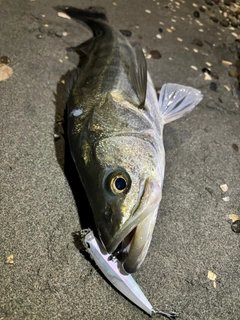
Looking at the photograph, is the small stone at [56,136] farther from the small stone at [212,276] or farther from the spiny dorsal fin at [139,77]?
the small stone at [212,276]

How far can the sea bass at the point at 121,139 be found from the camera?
1270mm

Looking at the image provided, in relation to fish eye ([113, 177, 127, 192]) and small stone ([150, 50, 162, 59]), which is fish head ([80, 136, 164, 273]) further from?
small stone ([150, 50, 162, 59])

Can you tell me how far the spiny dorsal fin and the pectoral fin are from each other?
0.24m

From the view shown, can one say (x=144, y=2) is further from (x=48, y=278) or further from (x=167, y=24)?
(x=48, y=278)

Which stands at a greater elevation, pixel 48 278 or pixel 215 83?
pixel 215 83

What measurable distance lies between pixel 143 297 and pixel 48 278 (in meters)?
0.42

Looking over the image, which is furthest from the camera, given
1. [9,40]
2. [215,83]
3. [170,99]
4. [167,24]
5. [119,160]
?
[167,24]

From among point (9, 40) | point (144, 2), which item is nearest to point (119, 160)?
point (9, 40)

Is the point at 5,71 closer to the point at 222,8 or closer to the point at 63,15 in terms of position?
the point at 63,15

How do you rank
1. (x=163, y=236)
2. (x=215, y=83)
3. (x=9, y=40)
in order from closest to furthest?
(x=163, y=236) → (x=9, y=40) → (x=215, y=83)

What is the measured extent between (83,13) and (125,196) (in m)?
1.97

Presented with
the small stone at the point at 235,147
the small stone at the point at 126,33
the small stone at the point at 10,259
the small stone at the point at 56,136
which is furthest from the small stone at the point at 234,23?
the small stone at the point at 10,259

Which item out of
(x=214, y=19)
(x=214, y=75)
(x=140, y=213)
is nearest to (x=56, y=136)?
(x=140, y=213)

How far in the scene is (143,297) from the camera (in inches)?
56.4
